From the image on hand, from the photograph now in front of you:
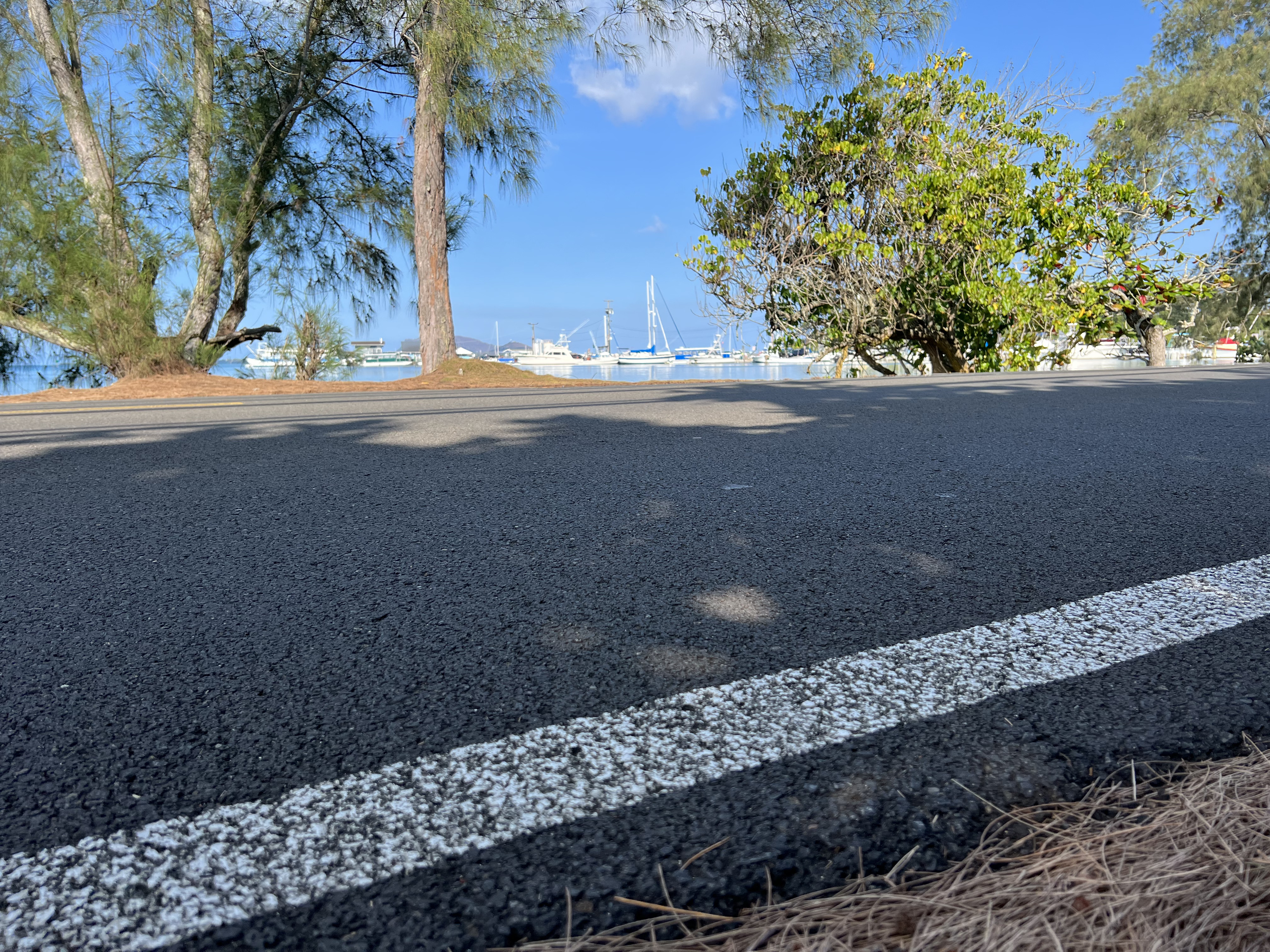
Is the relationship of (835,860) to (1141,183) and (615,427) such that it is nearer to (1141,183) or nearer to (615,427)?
(615,427)

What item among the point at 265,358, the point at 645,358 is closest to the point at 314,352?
the point at 265,358

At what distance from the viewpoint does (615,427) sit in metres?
4.30

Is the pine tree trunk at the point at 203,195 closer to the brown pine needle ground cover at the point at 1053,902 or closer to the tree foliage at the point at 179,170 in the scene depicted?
the tree foliage at the point at 179,170

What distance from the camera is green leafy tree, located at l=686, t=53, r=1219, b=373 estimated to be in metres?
12.1

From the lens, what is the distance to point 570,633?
1.43 m

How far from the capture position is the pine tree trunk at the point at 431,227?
37.0 feet

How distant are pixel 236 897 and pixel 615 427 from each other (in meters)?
3.59

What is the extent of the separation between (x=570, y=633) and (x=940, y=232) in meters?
12.3

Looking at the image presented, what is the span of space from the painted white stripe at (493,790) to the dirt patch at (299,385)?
7538 mm

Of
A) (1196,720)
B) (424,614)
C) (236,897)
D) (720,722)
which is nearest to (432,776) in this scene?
(236,897)

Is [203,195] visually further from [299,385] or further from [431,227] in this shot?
[299,385]

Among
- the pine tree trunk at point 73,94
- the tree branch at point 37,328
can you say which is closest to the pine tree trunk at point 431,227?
the pine tree trunk at point 73,94

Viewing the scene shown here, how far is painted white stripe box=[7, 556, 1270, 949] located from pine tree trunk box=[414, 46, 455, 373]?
10652mm

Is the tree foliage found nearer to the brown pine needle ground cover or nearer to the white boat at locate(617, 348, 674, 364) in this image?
the brown pine needle ground cover
